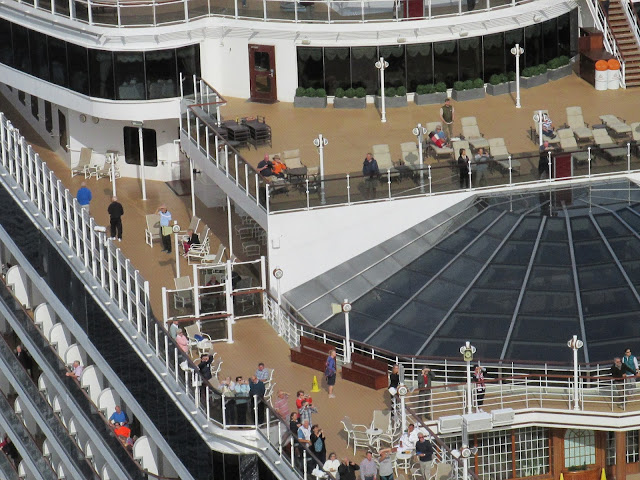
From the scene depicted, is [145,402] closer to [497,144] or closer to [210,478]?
[210,478]

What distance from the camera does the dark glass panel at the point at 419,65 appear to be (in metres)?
73.9

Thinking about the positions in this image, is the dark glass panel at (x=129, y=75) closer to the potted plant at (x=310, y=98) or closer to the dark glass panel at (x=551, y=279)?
the potted plant at (x=310, y=98)

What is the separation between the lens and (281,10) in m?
73.4

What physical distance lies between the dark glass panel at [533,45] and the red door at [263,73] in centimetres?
850

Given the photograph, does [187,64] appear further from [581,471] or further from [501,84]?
[581,471]

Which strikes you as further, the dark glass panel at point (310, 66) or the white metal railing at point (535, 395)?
the dark glass panel at point (310, 66)

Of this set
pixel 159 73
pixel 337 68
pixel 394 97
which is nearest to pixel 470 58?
pixel 394 97

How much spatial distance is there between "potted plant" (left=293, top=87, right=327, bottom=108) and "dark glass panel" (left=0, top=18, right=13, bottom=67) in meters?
9.89

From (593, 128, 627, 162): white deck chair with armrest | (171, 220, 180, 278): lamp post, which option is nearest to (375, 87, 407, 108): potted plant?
(593, 128, 627, 162): white deck chair with armrest

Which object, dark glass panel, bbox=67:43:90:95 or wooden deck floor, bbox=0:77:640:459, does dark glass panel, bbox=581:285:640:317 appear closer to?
wooden deck floor, bbox=0:77:640:459

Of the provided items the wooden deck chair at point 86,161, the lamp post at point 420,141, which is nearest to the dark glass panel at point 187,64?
the wooden deck chair at point 86,161

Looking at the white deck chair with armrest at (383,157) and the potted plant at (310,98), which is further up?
the potted plant at (310,98)

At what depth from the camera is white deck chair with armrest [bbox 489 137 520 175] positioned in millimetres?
67625

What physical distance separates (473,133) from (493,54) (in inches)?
217
